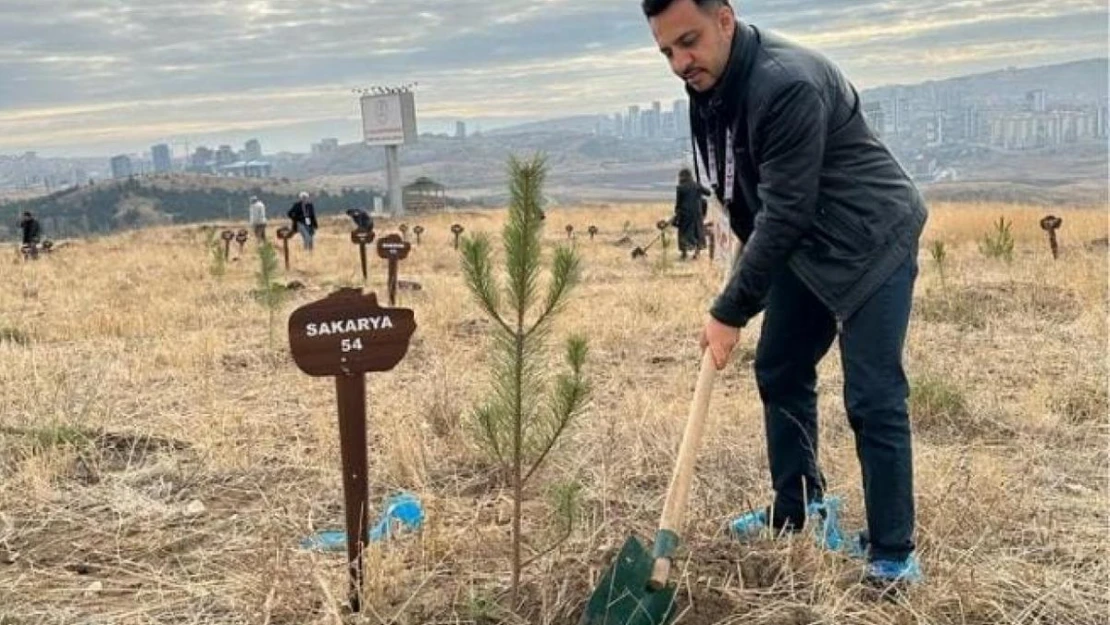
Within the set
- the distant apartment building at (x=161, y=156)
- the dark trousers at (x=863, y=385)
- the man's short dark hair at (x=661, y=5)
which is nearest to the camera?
the man's short dark hair at (x=661, y=5)

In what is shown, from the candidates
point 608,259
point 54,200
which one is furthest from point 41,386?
point 54,200

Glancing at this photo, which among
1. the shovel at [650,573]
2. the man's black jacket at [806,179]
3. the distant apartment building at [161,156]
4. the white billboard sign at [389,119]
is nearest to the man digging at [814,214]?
the man's black jacket at [806,179]

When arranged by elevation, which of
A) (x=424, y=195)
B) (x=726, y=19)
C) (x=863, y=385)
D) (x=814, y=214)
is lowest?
(x=424, y=195)

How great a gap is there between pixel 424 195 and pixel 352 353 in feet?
158

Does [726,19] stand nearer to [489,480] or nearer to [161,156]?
[489,480]

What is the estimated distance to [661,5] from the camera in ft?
7.73

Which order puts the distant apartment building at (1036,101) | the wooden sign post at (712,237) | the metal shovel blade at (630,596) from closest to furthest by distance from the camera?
the metal shovel blade at (630,596)
the wooden sign post at (712,237)
the distant apartment building at (1036,101)

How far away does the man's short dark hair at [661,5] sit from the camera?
7.71 feet

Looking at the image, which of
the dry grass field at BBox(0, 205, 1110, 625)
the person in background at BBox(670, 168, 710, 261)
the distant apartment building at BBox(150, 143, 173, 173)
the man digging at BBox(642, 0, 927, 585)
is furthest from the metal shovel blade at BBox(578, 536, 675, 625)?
the distant apartment building at BBox(150, 143, 173, 173)

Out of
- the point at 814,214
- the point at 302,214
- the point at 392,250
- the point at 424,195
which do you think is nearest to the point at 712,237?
the point at 392,250

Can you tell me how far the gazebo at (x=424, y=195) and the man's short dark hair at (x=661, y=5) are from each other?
151 ft

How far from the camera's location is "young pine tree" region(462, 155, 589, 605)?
2494 mm

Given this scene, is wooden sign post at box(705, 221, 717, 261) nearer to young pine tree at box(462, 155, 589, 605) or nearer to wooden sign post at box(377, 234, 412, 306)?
young pine tree at box(462, 155, 589, 605)

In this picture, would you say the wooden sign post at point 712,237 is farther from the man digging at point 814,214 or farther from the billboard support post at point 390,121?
the billboard support post at point 390,121
